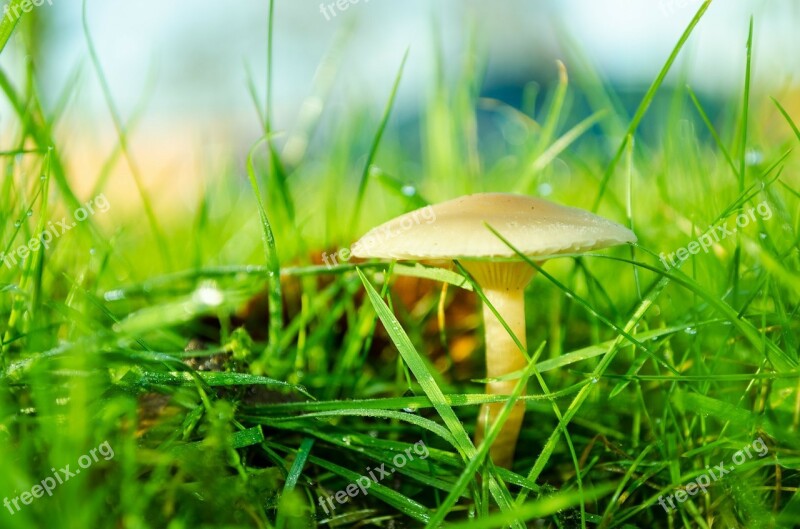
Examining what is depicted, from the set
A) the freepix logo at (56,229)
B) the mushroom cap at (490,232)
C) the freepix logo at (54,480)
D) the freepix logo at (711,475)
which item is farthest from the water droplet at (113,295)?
the freepix logo at (711,475)

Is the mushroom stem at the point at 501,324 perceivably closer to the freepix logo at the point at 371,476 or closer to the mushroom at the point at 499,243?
the mushroom at the point at 499,243

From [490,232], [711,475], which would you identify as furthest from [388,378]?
[711,475]

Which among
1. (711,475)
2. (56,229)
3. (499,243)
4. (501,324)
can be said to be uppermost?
(56,229)

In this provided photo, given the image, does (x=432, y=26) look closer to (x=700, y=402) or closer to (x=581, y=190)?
(x=581, y=190)

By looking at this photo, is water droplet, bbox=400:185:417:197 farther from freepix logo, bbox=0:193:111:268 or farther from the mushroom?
freepix logo, bbox=0:193:111:268

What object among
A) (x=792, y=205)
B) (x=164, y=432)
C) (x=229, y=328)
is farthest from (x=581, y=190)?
(x=164, y=432)

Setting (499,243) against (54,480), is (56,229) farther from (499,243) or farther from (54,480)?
(499,243)
